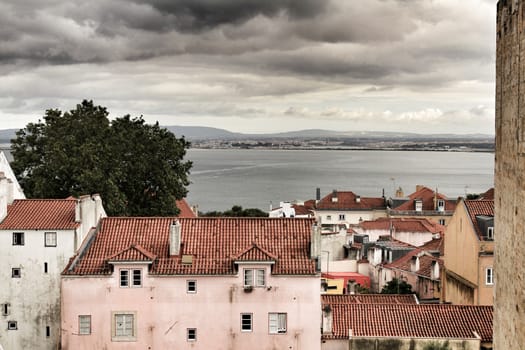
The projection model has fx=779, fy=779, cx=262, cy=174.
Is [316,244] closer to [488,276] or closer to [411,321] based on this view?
[411,321]

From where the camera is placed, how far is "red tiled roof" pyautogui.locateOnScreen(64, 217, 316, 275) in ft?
109

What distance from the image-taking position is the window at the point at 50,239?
3416 cm

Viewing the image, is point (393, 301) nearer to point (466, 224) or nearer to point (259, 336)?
point (466, 224)

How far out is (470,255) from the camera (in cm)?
3984

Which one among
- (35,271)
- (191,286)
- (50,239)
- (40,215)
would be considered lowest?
(191,286)

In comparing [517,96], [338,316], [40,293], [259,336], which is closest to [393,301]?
[338,316]

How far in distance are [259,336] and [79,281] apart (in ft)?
25.9

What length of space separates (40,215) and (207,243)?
7723 millimetres

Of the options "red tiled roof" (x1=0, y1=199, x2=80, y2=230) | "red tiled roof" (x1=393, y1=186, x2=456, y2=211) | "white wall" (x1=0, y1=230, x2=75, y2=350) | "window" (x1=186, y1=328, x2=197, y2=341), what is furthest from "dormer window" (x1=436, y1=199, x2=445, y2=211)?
"white wall" (x1=0, y1=230, x2=75, y2=350)

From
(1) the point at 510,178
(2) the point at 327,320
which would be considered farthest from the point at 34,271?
(1) the point at 510,178

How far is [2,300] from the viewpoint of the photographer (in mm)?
34625

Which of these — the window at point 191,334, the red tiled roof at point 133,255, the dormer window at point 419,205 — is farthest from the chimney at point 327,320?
the dormer window at point 419,205


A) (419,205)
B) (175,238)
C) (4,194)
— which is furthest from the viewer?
(419,205)

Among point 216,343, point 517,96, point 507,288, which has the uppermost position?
point 517,96
